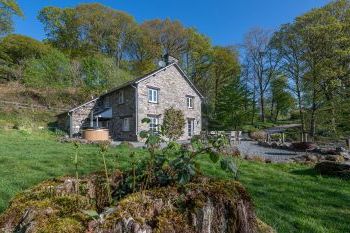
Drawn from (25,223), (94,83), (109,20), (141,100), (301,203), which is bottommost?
(301,203)

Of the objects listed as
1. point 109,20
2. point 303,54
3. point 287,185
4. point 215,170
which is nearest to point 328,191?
point 287,185

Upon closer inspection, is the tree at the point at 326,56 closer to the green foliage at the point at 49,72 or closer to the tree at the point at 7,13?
the green foliage at the point at 49,72

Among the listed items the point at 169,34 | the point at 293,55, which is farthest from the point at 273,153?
the point at 169,34

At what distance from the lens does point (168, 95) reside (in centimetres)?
2762

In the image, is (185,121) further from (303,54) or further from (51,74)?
(51,74)

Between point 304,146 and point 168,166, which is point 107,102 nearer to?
point 304,146

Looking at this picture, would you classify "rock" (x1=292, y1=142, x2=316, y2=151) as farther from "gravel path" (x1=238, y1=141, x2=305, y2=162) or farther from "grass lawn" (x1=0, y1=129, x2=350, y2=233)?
"grass lawn" (x1=0, y1=129, x2=350, y2=233)

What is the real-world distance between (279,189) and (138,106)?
19210 mm

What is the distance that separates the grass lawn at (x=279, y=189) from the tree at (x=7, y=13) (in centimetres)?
3255

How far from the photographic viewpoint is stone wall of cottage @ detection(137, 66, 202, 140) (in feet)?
83.1

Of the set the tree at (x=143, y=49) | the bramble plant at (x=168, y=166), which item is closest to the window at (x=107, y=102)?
the tree at (x=143, y=49)

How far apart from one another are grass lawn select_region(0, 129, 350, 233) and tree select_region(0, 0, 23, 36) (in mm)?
32547

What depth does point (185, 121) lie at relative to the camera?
2892 centimetres

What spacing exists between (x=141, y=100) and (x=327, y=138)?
16082 millimetres
